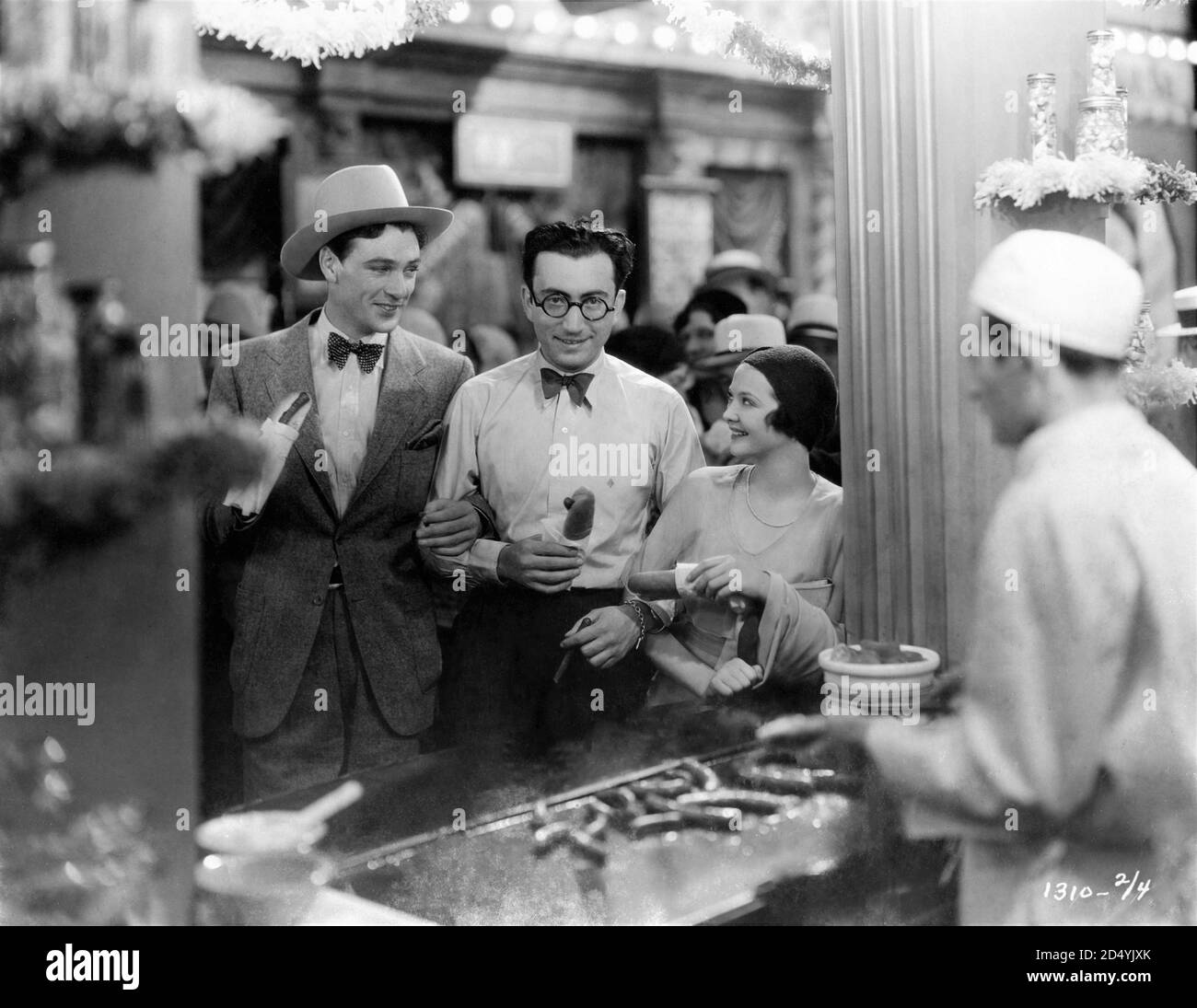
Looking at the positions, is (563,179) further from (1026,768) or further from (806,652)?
(1026,768)

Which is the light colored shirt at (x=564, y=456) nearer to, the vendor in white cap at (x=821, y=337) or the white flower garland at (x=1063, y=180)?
the vendor in white cap at (x=821, y=337)

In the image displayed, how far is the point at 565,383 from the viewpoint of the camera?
3525mm

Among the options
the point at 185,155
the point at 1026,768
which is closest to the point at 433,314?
the point at 185,155

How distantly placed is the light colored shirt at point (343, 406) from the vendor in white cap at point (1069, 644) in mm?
1411

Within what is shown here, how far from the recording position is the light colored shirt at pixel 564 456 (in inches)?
138

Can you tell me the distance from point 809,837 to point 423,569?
1097mm

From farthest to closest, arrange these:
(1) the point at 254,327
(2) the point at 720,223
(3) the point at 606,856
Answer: (2) the point at 720,223
(1) the point at 254,327
(3) the point at 606,856

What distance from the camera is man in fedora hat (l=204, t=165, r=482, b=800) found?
3.40 m

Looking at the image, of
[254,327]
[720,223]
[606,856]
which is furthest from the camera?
[720,223]

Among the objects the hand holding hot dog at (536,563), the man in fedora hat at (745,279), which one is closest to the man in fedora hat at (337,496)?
the hand holding hot dog at (536,563)

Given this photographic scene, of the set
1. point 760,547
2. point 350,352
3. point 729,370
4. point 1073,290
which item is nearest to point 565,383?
point 729,370

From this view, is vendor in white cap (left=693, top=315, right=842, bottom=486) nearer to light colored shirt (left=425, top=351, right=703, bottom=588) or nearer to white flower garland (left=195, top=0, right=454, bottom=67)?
light colored shirt (left=425, top=351, right=703, bottom=588)

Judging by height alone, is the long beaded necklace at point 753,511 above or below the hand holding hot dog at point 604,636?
above

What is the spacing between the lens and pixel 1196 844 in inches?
139
